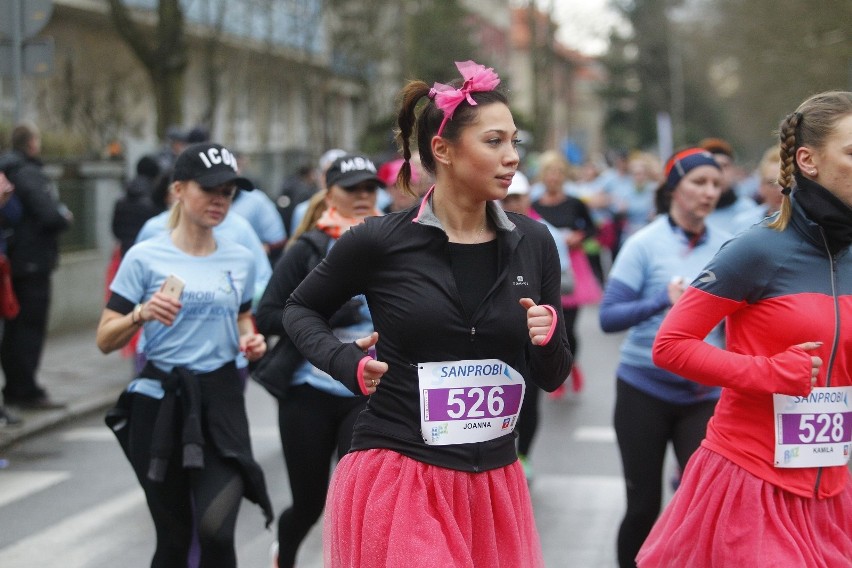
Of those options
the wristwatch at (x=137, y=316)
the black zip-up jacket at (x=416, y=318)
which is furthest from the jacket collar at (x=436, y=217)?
the wristwatch at (x=137, y=316)

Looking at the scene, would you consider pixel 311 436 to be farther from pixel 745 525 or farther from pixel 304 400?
pixel 745 525

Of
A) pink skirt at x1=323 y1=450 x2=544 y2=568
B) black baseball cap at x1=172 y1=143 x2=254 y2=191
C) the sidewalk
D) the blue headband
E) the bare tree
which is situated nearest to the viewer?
pink skirt at x1=323 y1=450 x2=544 y2=568

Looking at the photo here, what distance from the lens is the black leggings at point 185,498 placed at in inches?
183

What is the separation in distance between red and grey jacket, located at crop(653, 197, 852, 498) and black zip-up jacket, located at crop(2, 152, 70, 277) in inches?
A: 279

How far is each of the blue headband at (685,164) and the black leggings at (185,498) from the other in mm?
2263

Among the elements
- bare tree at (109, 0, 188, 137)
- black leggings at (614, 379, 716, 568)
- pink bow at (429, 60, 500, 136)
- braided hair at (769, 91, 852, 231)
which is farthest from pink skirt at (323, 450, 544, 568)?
bare tree at (109, 0, 188, 137)

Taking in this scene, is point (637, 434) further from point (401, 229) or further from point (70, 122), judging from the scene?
point (70, 122)

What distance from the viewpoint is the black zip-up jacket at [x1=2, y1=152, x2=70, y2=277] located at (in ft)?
32.2

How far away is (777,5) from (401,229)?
2602 cm

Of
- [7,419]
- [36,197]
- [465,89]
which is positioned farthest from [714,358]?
[36,197]

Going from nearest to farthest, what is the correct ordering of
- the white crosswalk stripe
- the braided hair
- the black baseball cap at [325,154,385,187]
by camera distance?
the braided hair
the black baseball cap at [325,154,385,187]
the white crosswalk stripe

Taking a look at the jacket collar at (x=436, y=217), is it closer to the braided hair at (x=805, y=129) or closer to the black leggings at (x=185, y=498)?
the braided hair at (x=805, y=129)

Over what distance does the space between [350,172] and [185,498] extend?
1.71 m

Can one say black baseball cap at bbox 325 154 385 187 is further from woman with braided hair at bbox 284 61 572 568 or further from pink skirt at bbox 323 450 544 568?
pink skirt at bbox 323 450 544 568
